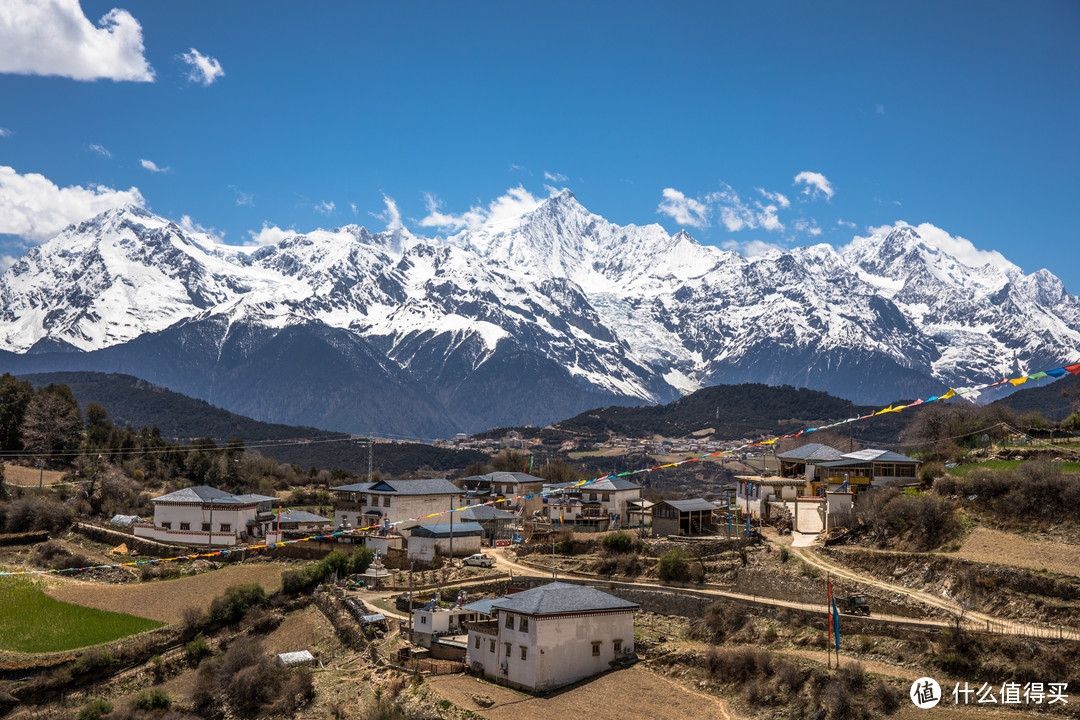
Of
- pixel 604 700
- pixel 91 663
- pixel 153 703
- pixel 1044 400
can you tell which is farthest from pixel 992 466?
pixel 1044 400

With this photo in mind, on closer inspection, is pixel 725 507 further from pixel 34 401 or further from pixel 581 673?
pixel 34 401

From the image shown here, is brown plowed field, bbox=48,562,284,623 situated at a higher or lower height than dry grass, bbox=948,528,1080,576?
lower

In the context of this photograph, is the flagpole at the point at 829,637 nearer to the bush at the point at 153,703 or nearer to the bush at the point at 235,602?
the bush at the point at 153,703

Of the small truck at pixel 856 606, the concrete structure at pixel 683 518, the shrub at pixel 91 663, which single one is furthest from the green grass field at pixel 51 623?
the small truck at pixel 856 606

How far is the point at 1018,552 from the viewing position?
40.4 m

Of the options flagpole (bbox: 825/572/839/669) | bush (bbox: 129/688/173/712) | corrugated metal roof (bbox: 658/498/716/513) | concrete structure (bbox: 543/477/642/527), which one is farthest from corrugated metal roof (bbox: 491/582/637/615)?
concrete structure (bbox: 543/477/642/527)

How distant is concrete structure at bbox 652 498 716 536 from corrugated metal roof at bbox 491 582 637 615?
1722cm

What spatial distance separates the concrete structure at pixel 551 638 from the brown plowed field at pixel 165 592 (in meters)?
19.4

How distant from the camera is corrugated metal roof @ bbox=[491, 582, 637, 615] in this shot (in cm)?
4091

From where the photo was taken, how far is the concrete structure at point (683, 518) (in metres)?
60.1

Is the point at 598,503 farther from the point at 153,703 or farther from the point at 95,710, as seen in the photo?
the point at 95,710

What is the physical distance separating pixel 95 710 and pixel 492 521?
35069 millimetres

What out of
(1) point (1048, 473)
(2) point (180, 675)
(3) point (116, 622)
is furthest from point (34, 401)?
(1) point (1048, 473)

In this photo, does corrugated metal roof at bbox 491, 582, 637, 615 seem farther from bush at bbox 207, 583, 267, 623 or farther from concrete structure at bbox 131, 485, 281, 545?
concrete structure at bbox 131, 485, 281, 545
